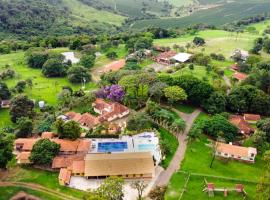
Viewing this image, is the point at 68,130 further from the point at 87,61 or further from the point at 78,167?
the point at 87,61

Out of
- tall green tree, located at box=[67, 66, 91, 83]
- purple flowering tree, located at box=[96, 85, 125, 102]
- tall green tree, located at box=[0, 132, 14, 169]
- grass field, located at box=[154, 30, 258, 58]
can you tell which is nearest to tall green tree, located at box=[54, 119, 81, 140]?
tall green tree, located at box=[0, 132, 14, 169]

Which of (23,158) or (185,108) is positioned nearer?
(23,158)

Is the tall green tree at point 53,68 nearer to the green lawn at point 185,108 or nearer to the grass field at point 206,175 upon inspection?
the green lawn at point 185,108

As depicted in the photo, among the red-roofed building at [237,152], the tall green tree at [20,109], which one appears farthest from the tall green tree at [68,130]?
the red-roofed building at [237,152]

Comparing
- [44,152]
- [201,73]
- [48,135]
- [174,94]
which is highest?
[174,94]

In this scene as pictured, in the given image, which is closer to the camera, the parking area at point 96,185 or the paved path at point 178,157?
the parking area at point 96,185

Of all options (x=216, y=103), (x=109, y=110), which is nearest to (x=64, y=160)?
(x=109, y=110)
